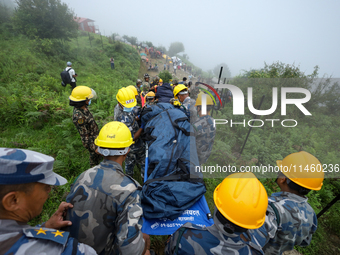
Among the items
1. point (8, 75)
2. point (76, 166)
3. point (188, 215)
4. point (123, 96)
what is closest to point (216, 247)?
point (188, 215)

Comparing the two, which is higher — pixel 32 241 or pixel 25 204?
pixel 25 204

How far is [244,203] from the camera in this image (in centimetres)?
130

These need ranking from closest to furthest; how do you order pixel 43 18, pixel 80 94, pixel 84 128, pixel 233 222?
pixel 233 222 → pixel 80 94 → pixel 84 128 → pixel 43 18

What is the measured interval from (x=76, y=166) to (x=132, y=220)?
3408 millimetres

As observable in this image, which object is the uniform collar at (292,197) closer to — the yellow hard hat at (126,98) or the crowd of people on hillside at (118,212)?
the crowd of people on hillside at (118,212)

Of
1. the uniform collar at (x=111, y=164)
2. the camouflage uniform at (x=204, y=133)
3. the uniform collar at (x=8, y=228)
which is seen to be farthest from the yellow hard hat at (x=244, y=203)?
the camouflage uniform at (x=204, y=133)

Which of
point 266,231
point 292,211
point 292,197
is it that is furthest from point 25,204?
point 292,197

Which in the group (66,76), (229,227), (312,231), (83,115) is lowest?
(312,231)

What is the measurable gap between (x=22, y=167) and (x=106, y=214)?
3.11ft

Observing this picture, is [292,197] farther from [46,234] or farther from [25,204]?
[25,204]

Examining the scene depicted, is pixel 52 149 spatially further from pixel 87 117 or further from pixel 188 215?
pixel 188 215

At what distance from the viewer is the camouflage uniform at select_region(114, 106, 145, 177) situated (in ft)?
11.2

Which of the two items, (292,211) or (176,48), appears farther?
(176,48)

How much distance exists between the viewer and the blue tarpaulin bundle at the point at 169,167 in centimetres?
215
